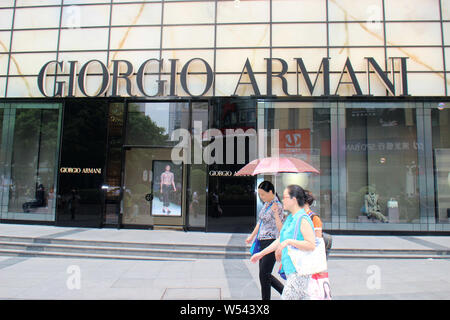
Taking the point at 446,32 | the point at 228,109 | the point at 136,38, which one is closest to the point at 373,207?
the point at 228,109

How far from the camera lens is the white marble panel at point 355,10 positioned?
40.9ft

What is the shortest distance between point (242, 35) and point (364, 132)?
22.3ft

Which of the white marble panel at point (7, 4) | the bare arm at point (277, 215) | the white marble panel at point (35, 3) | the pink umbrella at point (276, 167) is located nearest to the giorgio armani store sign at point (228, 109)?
the white marble panel at point (35, 3)

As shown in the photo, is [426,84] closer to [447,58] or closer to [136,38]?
[447,58]

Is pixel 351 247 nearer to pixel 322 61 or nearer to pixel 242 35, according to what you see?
pixel 322 61

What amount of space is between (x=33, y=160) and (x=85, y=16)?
279 inches

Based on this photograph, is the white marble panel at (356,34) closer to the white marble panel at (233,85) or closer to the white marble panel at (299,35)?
the white marble panel at (299,35)

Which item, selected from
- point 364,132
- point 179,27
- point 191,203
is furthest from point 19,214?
point 364,132

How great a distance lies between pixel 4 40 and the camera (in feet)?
44.1

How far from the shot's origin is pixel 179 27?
42.0 feet

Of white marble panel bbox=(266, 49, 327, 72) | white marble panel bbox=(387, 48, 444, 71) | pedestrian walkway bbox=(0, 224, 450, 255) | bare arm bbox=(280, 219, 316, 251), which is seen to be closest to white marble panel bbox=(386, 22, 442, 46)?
white marble panel bbox=(387, 48, 444, 71)

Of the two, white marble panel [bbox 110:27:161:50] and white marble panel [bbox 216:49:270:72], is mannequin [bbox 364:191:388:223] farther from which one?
white marble panel [bbox 110:27:161:50]

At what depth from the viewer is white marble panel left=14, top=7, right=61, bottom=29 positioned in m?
13.3

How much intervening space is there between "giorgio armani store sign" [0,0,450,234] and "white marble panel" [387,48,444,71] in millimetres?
46
